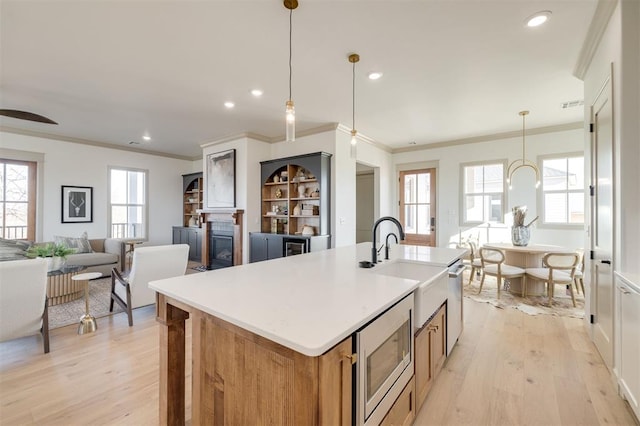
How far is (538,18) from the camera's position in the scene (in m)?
2.32

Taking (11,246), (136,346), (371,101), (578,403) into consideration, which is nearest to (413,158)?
(371,101)

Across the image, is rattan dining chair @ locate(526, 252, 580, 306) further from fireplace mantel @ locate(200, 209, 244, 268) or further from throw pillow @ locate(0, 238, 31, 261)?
throw pillow @ locate(0, 238, 31, 261)

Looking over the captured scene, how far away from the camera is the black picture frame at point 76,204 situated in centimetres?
603

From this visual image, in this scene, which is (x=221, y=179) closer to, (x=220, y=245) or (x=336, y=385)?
(x=220, y=245)

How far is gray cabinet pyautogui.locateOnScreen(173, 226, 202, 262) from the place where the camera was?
7.28m

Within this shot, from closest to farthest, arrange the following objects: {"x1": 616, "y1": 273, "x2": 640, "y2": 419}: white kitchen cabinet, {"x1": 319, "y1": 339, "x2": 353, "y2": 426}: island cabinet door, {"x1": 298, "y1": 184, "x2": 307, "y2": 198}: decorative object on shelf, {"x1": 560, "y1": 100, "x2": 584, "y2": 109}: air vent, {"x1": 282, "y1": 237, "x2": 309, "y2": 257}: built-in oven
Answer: {"x1": 319, "y1": 339, "x2": 353, "y2": 426}: island cabinet door, {"x1": 616, "y1": 273, "x2": 640, "y2": 419}: white kitchen cabinet, {"x1": 560, "y1": 100, "x2": 584, "y2": 109}: air vent, {"x1": 282, "y1": 237, "x2": 309, "y2": 257}: built-in oven, {"x1": 298, "y1": 184, "x2": 307, "y2": 198}: decorative object on shelf

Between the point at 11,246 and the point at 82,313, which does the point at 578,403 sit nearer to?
the point at 82,313

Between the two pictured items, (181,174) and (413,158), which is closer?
(413,158)

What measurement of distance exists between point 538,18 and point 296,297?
2950 mm

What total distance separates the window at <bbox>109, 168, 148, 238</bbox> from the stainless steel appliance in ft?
24.7

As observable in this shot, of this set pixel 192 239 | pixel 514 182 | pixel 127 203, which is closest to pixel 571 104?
pixel 514 182

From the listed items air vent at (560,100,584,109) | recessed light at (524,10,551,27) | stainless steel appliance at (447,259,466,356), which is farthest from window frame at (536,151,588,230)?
stainless steel appliance at (447,259,466,356)

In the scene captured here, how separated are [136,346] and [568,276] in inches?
212

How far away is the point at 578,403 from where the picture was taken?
1.94m
